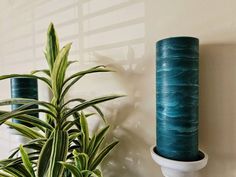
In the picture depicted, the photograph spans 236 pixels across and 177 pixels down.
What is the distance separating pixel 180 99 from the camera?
1.81 ft

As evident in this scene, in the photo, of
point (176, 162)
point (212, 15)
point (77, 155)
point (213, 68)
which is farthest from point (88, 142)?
point (212, 15)

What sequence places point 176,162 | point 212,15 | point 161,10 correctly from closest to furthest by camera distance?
1. point 176,162
2. point 212,15
3. point 161,10

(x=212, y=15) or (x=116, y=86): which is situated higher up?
(x=212, y=15)

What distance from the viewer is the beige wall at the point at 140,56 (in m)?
0.62

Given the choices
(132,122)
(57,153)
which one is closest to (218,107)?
(132,122)

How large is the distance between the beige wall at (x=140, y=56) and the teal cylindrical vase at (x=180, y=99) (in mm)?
113

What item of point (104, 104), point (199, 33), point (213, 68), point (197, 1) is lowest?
point (104, 104)

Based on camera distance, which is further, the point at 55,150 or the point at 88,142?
the point at 88,142

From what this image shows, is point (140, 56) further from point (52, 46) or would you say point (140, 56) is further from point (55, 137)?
point (55, 137)

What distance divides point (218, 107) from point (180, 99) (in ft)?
0.60

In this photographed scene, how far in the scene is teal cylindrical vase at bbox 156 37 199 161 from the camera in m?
0.55

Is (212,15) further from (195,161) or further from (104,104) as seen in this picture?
(104,104)

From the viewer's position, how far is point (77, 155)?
67 centimetres

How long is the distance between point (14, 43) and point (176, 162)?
149cm
